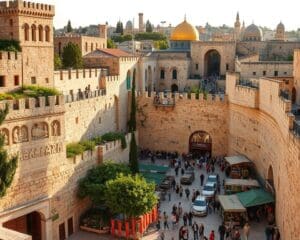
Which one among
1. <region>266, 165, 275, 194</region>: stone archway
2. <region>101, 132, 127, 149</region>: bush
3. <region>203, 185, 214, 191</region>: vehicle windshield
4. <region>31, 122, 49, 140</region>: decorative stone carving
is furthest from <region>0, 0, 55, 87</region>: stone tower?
<region>266, 165, 275, 194</region>: stone archway

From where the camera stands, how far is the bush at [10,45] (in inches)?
1008

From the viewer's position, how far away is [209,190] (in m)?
26.7

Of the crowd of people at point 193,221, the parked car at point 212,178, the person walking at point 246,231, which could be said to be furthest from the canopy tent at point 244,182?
the person walking at point 246,231

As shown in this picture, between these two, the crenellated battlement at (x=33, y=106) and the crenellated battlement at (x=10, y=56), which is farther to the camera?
the crenellated battlement at (x=10, y=56)

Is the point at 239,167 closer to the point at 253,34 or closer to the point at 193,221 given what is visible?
the point at 193,221

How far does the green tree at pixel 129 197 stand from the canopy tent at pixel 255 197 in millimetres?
4827

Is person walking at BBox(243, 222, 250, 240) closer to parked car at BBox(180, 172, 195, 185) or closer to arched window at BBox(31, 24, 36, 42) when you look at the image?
parked car at BBox(180, 172, 195, 185)

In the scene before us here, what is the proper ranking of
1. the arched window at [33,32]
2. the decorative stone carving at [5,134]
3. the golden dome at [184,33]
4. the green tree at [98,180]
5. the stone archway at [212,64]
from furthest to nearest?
the golden dome at [184,33]
the stone archway at [212,64]
the arched window at [33,32]
the green tree at [98,180]
the decorative stone carving at [5,134]

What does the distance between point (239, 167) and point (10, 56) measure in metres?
15.6

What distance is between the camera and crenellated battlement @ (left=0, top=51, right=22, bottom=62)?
2512 cm

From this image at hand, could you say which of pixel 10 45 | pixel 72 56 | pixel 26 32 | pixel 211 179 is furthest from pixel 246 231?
pixel 72 56

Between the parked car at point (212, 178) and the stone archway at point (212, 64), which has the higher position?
the stone archway at point (212, 64)

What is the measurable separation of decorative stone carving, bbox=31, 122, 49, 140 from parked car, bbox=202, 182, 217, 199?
10.1 m

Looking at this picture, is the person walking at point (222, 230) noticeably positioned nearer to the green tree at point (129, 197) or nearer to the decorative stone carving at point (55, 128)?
the green tree at point (129, 197)
